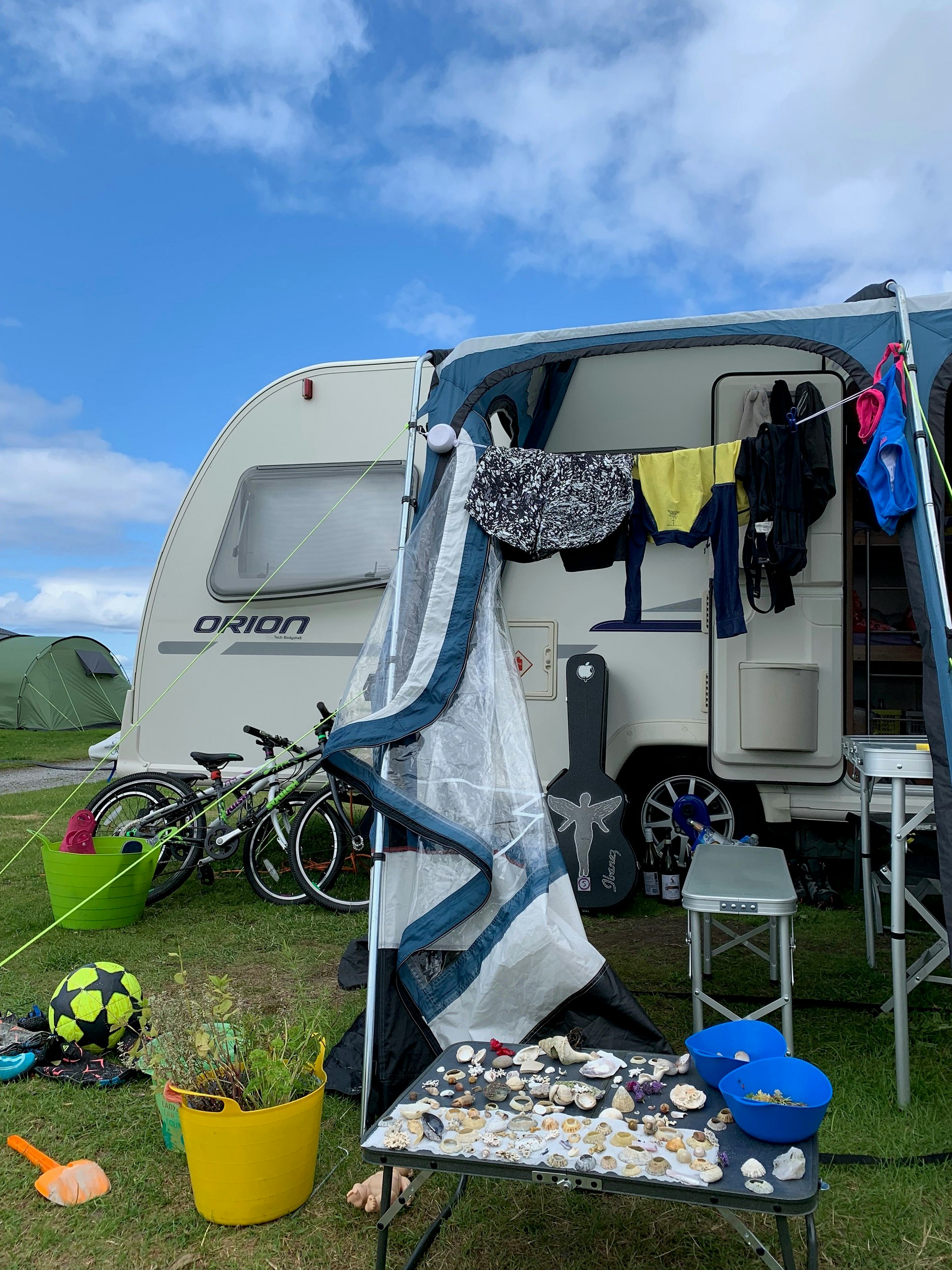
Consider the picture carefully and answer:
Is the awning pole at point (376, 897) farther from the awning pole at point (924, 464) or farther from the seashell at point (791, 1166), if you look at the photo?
the awning pole at point (924, 464)

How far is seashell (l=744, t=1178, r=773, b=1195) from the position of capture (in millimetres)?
1709

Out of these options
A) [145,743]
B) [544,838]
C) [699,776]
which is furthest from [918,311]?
[145,743]

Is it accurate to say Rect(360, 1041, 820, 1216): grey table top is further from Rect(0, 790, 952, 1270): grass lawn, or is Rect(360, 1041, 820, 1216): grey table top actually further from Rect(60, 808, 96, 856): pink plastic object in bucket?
Rect(60, 808, 96, 856): pink plastic object in bucket

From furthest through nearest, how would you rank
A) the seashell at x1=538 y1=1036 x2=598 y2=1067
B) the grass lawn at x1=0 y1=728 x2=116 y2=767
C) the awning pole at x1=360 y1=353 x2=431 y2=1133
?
1. the grass lawn at x1=0 y1=728 x2=116 y2=767
2. the awning pole at x1=360 y1=353 x2=431 y2=1133
3. the seashell at x1=538 y1=1036 x2=598 y2=1067

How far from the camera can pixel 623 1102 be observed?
2.10m

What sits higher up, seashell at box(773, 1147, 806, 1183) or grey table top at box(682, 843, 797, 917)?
grey table top at box(682, 843, 797, 917)

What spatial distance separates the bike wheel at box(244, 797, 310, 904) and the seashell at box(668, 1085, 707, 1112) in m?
3.20

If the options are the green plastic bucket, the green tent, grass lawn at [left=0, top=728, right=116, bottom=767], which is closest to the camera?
the green plastic bucket

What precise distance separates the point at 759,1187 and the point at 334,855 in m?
3.49

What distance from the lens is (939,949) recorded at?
3055 mm

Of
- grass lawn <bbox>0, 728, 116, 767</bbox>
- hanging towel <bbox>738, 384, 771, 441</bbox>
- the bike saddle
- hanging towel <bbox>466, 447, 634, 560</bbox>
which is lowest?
grass lawn <bbox>0, 728, 116, 767</bbox>

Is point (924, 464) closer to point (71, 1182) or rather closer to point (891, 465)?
point (891, 465)

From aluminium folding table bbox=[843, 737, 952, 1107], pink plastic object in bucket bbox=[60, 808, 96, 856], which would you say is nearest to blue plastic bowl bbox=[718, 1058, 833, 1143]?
aluminium folding table bbox=[843, 737, 952, 1107]

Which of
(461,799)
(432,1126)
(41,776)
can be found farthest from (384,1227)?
(41,776)
